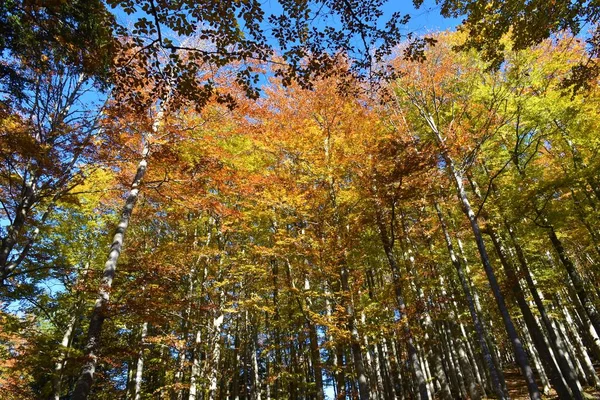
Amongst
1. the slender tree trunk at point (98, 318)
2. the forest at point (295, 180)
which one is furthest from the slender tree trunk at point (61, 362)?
the slender tree trunk at point (98, 318)

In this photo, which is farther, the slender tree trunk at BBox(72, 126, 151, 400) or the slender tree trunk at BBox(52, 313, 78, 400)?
the slender tree trunk at BBox(52, 313, 78, 400)

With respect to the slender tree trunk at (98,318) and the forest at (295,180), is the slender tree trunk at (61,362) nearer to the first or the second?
the forest at (295,180)

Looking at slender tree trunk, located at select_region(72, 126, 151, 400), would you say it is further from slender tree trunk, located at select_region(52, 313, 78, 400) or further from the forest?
slender tree trunk, located at select_region(52, 313, 78, 400)

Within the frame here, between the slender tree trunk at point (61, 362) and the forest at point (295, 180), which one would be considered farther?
the slender tree trunk at point (61, 362)

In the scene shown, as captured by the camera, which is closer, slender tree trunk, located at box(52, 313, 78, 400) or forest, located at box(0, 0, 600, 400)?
forest, located at box(0, 0, 600, 400)

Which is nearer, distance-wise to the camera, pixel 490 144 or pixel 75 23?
pixel 75 23

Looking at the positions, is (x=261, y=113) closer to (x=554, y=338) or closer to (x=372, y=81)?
(x=372, y=81)

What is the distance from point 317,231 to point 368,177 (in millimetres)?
2464

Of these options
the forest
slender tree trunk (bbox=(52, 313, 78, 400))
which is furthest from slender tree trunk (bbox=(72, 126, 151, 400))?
slender tree trunk (bbox=(52, 313, 78, 400))

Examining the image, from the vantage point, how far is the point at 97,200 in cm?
1316

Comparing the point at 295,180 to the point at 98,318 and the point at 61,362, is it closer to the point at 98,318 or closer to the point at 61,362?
the point at 98,318

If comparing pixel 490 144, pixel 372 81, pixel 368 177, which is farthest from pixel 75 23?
pixel 490 144

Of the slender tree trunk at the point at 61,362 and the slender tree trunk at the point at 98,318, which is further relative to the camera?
the slender tree trunk at the point at 61,362

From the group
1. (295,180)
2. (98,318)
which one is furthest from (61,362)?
(295,180)
